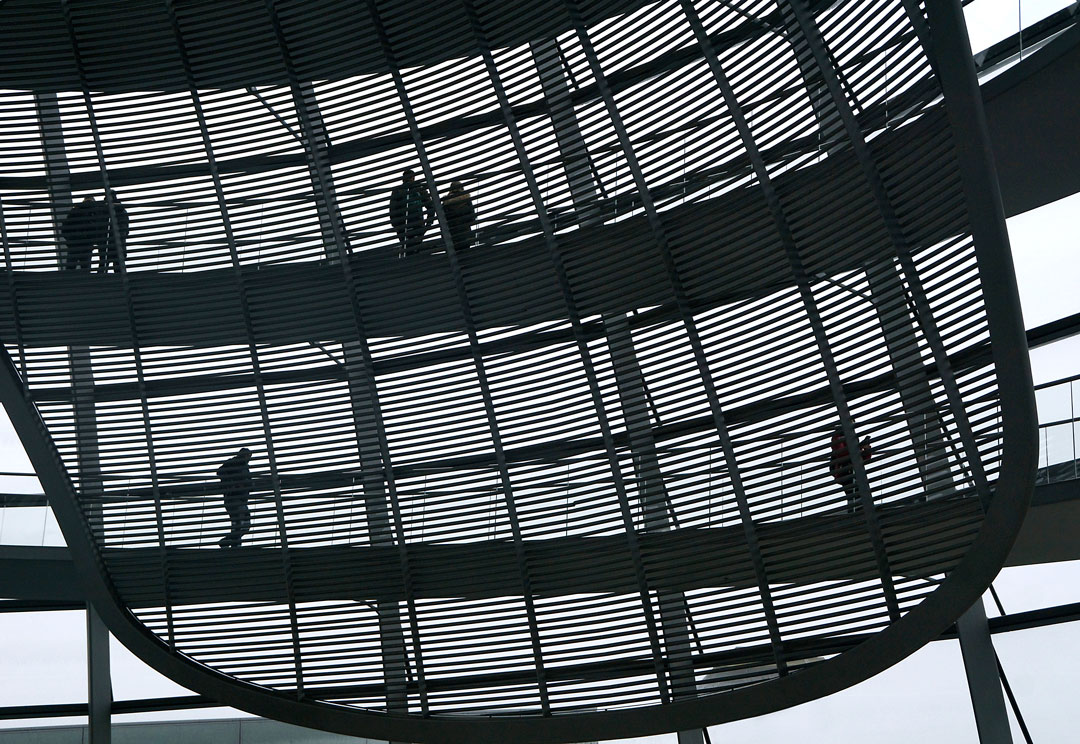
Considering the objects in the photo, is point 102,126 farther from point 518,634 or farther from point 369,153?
point 518,634

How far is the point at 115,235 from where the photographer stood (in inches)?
535

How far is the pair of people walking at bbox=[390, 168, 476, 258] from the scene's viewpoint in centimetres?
1298

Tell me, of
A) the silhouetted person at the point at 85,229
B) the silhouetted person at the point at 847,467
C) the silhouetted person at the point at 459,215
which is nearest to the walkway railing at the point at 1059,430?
the silhouetted person at the point at 847,467

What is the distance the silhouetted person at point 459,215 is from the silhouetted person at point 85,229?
4.22 metres

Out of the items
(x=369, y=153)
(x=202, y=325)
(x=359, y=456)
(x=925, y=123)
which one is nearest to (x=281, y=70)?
(x=369, y=153)

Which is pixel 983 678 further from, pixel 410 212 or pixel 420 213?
pixel 410 212

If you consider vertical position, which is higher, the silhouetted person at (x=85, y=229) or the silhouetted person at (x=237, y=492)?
the silhouetted person at (x=85, y=229)

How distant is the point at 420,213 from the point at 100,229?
3940 millimetres

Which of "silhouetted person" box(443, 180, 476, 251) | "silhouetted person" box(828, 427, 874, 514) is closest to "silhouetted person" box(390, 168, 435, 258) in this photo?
"silhouetted person" box(443, 180, 476, 251)

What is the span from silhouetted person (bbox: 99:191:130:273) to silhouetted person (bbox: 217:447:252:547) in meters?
2.70

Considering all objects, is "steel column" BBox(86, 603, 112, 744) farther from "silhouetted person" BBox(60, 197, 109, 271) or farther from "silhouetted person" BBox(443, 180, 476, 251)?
"silhouetted person" BBox(443, 180, 476, 251)

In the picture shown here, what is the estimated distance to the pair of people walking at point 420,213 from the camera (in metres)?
13.0

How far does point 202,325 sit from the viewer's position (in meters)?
13.9

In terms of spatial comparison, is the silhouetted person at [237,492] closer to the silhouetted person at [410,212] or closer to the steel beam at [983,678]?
the silhouetted person at [410,212]
